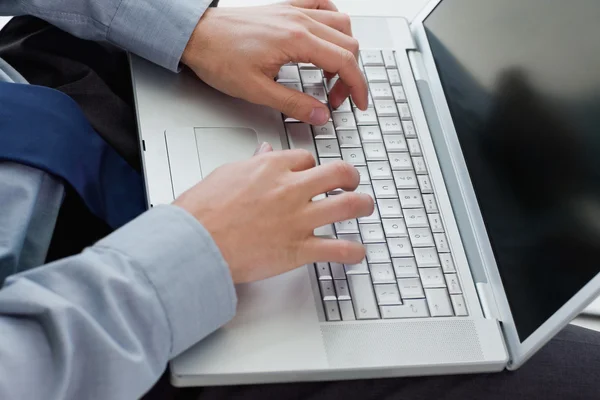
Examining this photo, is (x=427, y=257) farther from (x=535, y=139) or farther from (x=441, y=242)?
(x=535, y=139)

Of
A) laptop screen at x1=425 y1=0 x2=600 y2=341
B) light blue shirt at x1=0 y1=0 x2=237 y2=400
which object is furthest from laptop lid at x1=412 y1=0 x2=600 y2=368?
light blue shirt at x1=0 y1=0 x2=237 y2=400

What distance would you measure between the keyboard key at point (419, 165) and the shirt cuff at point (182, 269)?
0.87 ft

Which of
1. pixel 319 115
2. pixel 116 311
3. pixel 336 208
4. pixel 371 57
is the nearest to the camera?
pixel 116 311

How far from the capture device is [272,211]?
60cm

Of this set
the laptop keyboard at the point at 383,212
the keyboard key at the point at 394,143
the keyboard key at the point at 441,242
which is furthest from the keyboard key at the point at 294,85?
the keyboard key at the point at 441,242

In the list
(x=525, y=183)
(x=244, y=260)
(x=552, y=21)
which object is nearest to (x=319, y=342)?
(x=244, y=260)

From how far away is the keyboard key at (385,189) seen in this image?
2.28 feet

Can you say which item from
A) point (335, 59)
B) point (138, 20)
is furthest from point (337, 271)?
point (138, 20)

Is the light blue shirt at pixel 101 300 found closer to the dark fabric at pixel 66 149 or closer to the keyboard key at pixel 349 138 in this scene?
the dark fabric at pixel 66 149

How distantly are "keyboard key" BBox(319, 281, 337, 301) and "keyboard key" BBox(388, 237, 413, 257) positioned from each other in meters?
0.07

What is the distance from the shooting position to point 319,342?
0.57m

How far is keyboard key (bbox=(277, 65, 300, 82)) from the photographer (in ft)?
2.50

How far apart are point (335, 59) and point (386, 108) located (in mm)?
96

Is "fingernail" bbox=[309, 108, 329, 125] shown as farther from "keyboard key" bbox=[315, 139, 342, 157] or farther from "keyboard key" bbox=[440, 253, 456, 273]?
"keyboard key" bbox=[440, 253, 456, 273]
